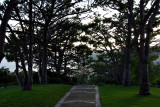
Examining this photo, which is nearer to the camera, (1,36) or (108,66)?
(1,36)

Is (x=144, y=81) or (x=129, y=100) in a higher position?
(x=144, y=81)

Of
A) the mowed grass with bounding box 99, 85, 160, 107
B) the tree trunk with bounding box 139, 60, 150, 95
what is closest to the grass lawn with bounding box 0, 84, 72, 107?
the mowed grass with bounding box 99, 85, 160, 107

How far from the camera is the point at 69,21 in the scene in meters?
26.4

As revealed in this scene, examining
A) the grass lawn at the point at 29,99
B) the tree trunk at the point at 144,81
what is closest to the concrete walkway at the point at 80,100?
the grass lawn at the point at 29,99

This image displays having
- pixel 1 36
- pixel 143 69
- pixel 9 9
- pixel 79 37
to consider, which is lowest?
pixel 143 69

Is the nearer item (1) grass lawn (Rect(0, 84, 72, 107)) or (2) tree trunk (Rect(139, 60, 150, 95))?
(1) grass lawn (Rect(0, 84, 72, 107))

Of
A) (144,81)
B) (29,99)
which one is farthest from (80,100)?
(144,81)

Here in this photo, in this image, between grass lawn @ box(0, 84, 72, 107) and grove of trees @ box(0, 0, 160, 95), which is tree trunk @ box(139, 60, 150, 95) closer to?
grove of trees @ box(0, 0, 160, 95)

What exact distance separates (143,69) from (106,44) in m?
14.5

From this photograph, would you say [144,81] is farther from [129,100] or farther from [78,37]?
[78,37]

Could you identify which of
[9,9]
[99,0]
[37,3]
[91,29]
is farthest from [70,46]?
[9,9]

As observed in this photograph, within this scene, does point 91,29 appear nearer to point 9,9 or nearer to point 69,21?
point 69,21

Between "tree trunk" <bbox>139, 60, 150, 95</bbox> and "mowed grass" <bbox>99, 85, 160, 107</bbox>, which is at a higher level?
"tree trunk" <bbox>139, 60, 150, 95</bbox>

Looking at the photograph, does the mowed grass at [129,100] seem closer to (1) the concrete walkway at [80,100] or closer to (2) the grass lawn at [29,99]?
(1) the concrete walkway at [80,100]
